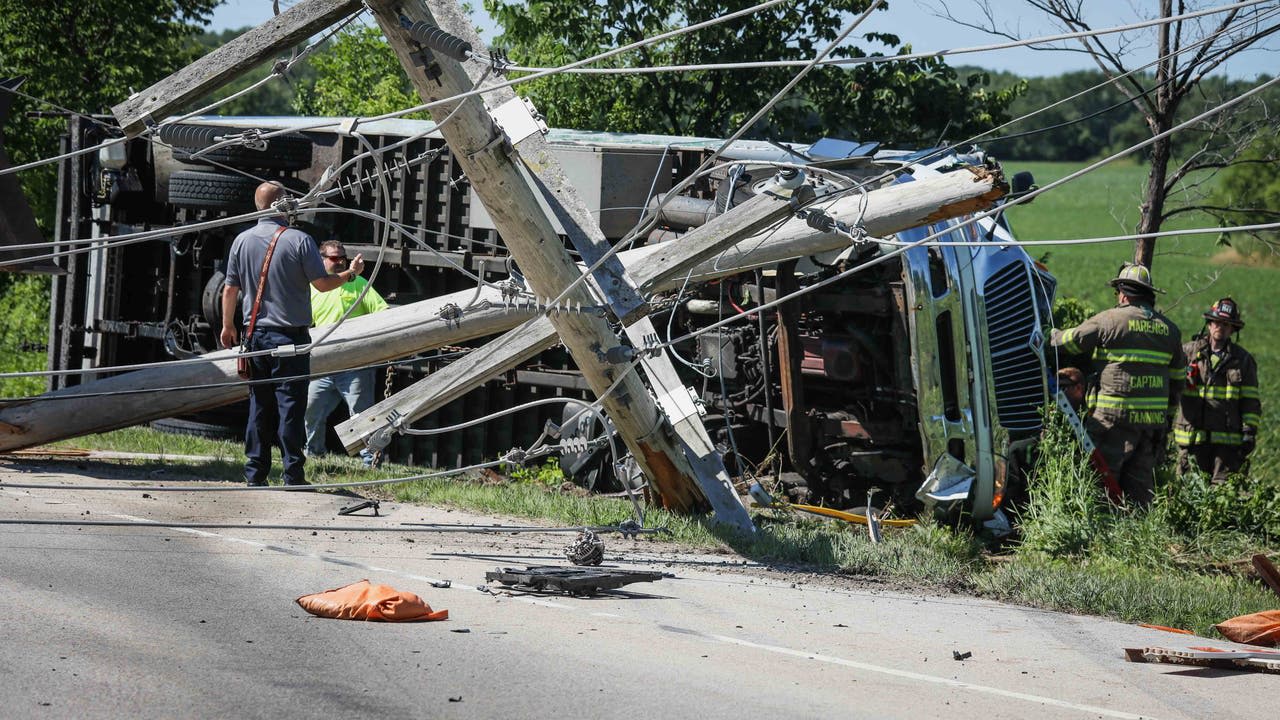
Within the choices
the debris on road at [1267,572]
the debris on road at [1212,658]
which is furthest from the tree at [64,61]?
the debris on road at [1212,658]

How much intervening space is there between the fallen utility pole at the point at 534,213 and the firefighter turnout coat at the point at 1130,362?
12.0 feet

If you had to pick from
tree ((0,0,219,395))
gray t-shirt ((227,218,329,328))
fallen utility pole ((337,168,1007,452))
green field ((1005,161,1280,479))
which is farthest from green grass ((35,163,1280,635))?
tree ((0,0,219,395))

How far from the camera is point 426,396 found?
378 inches

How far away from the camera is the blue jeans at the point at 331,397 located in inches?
502

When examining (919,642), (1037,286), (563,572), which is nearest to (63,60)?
(1037,286)

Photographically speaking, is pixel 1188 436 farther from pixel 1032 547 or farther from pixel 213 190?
pixel 213 190

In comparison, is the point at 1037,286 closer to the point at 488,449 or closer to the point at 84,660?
the point at 488,449

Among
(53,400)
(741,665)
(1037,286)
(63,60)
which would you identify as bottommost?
(741,665)

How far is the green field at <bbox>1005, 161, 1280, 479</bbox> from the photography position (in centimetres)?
1536

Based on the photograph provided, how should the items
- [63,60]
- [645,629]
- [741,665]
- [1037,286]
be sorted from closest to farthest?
[741,665]
[645,629]
[1037,286]
[63,60]

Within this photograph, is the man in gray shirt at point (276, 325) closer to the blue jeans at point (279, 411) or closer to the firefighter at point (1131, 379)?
the blue jeans at point (279, 411)

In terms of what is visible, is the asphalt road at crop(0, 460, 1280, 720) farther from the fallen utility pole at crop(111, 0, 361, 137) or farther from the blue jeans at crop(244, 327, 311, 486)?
the fallen utility pole at crop(111, 0, 361, 137)

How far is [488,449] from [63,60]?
12.5 metres

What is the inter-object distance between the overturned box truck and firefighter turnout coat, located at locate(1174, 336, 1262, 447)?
1.68 metres
